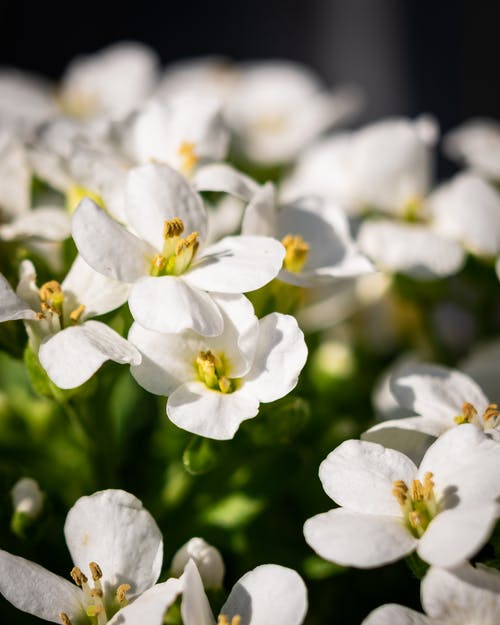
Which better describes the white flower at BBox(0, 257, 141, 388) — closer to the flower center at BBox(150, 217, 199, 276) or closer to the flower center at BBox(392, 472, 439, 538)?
the flower center at BBox(150, 217, 199, 276)

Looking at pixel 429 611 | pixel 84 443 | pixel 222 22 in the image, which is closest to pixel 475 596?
pixel 429 611

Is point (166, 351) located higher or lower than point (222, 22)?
higher

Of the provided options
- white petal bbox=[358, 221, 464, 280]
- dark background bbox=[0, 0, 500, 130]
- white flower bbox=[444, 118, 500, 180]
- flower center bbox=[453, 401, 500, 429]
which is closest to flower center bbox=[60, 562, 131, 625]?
flower center bbox=[453, 401, 500, 429]

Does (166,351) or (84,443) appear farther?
(84,443)

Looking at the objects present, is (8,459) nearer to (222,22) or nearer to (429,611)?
(429,611)

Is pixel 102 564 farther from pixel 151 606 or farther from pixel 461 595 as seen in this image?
pixel 461 595

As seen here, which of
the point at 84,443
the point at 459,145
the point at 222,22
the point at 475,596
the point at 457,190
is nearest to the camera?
the point at 475,596
